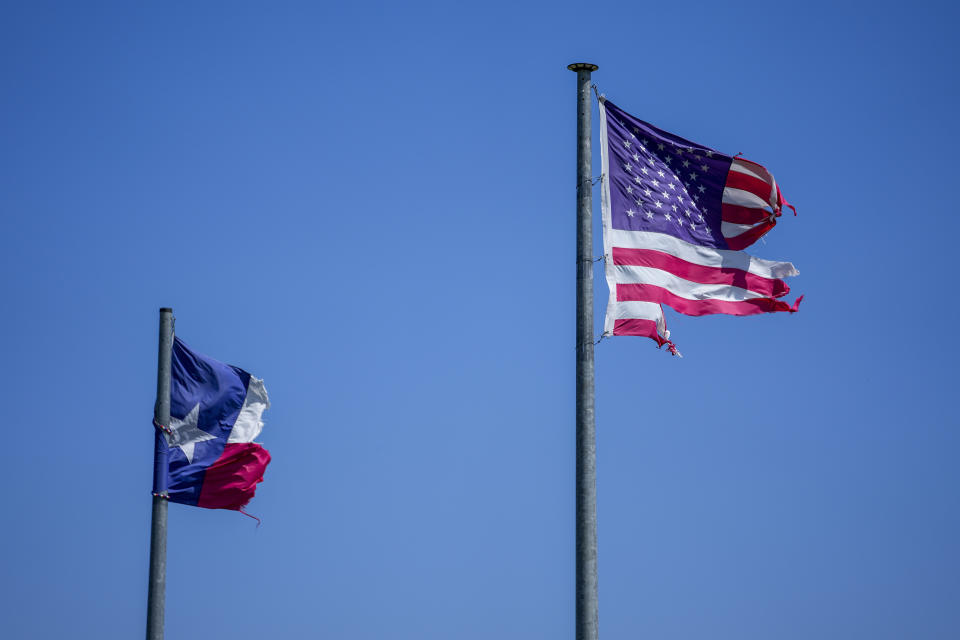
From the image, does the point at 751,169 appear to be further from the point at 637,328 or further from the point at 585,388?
the point at 585,388

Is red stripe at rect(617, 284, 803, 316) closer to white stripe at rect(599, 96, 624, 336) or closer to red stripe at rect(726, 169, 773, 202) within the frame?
white stripe at rect(599, 96, 624, 336)

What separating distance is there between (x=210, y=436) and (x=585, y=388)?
8091 millimetres

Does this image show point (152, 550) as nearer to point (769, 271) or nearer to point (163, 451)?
point (163, 451)

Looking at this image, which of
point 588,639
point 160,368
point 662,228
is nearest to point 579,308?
point 662,228

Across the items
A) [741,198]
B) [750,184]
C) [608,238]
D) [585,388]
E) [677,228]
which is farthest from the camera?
[750,184]

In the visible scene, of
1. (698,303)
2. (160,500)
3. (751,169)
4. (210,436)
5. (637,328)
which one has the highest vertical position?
(751,169)

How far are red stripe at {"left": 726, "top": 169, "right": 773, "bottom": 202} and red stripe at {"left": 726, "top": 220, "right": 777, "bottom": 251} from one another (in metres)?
0.45

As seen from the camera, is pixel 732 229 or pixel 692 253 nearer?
pixel 692 253

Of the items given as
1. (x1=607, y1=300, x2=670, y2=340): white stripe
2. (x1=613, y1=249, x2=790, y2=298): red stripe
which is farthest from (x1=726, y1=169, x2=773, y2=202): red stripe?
(x1=607, y1=300, x2=670, y2=340): white stripe

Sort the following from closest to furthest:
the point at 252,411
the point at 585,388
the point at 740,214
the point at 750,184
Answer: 1. the point at 585,388
2. the point at 740,214
3. the point at 750,184
4. the point at 252,411

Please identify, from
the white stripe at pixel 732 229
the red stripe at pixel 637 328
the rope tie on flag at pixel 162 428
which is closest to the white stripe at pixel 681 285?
the red stripe at pixel 637 328

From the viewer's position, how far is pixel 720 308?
17922 millimetres

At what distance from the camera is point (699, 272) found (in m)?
17.7

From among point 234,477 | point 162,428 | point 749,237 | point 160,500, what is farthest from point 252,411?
point 749,237
